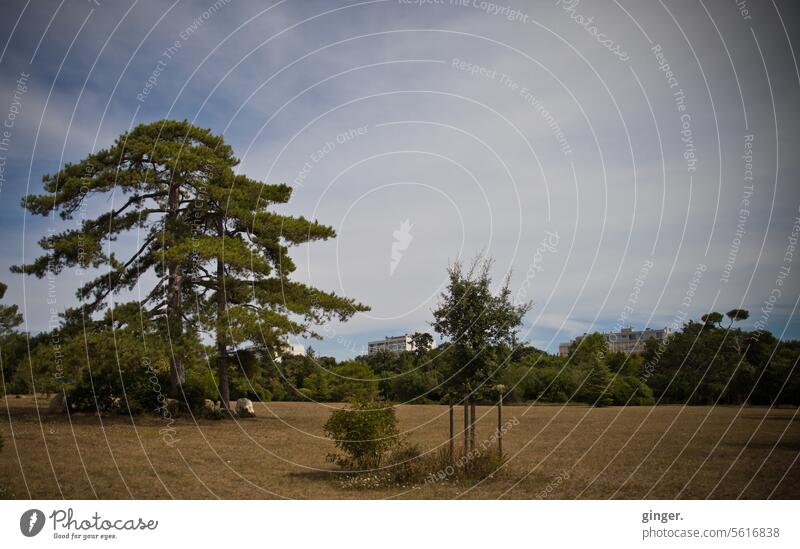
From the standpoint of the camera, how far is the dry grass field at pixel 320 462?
1115 cm

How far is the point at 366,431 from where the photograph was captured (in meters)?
12.4

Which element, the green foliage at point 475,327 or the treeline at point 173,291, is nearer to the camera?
the green foliage at point 475,327

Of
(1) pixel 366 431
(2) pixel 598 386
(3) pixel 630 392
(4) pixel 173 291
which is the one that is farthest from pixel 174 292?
(3) pixel 630 392

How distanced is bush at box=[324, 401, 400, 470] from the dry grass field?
0.83 metres

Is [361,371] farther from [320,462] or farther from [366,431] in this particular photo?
[366,431]

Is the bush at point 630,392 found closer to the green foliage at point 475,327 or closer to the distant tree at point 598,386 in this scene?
the distant tree at point 598,386

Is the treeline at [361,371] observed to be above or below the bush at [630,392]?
above

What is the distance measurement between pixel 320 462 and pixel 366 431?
3206 mm

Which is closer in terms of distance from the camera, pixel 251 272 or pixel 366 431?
pixel 366 431

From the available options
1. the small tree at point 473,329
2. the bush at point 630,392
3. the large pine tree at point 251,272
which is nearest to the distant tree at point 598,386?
the bush at point 630,392

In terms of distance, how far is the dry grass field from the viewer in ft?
36.6

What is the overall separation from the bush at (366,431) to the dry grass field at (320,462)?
829 millimetres
